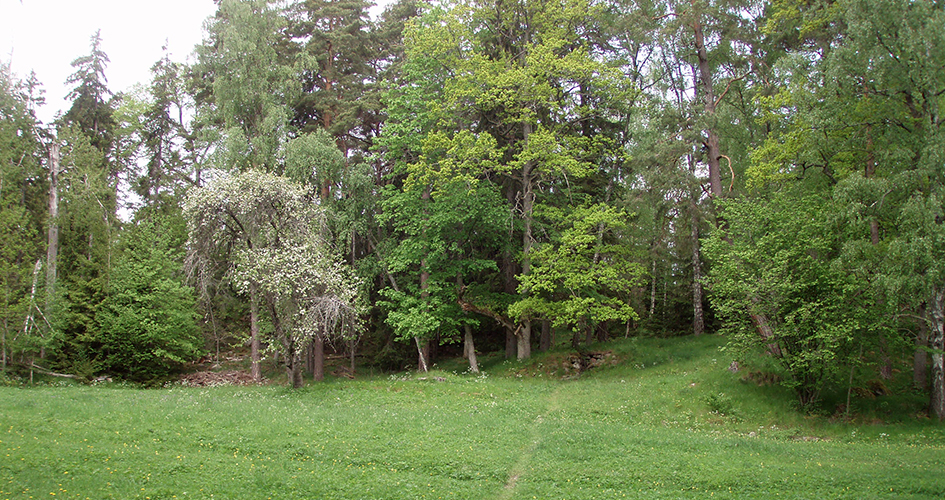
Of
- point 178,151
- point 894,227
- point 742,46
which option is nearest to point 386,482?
point 894,227

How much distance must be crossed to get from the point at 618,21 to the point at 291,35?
63.2 feet

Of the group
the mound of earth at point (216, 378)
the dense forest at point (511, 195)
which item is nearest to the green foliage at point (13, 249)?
the dense forest at point (511, 195)

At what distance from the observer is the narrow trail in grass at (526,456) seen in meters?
10.6

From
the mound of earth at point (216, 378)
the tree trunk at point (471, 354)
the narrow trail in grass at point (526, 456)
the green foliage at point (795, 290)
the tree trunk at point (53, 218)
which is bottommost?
the mound of earth at point (216, 378)

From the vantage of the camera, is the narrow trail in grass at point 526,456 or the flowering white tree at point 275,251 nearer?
the narrow trail in grass at point 526,456

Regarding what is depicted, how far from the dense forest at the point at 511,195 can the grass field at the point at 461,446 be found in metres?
2.45

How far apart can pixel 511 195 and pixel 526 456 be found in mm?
17380

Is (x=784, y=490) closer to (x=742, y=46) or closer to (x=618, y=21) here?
(x=618, y=21)

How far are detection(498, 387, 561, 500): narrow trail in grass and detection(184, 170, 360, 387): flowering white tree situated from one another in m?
7.98

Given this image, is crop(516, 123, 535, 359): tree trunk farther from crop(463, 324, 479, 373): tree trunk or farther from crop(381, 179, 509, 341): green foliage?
crop(463, 324, 479, 373): tree trunk

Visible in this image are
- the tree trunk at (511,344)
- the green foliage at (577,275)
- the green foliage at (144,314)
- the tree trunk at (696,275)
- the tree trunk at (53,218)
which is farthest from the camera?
the tree trunk at (511,344)

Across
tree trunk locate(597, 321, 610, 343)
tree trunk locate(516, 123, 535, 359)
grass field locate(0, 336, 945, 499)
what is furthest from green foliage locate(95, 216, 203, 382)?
tree trunk locate(597, 321, 610, 343)

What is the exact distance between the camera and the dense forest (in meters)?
16.4

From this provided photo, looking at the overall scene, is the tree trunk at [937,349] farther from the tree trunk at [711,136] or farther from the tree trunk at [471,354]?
the tree trunk at [471,354]
